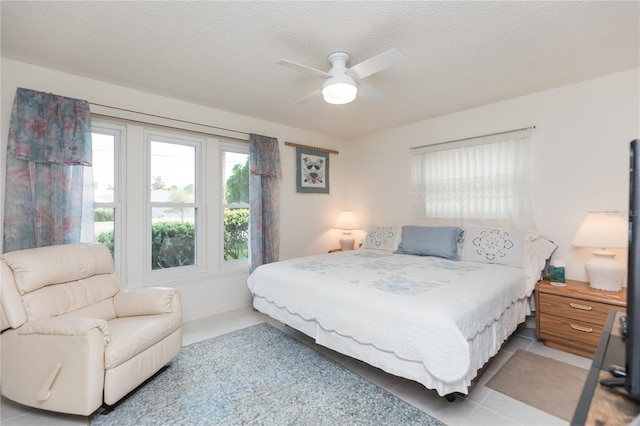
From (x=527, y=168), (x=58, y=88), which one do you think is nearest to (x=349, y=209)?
(x=527, y=168)

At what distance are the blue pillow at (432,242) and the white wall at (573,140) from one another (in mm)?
856

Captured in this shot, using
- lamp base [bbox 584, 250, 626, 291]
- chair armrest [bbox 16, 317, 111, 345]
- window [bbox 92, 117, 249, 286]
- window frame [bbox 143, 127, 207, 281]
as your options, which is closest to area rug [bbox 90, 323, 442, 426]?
chair armrest [bbox 16, 317, 111, 345]

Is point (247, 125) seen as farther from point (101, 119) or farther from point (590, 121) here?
point (590, 121)

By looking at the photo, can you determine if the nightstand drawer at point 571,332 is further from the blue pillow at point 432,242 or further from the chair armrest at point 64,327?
the chair armrest at point 64,327

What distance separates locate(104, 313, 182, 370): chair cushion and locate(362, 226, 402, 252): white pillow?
251cm

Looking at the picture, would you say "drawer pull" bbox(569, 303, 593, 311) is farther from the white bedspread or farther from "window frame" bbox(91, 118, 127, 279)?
"window frame" bbox(91, 118, 127, 279)

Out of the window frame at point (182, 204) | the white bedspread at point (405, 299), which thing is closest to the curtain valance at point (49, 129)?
the window frame at point (182, 204)

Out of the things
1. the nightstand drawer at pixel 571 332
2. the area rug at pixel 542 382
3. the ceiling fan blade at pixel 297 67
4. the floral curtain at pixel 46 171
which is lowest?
the area rug at pixel 542 382

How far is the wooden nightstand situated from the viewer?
2.32m

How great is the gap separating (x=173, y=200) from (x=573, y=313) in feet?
13.1

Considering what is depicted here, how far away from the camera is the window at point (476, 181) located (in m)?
3.16

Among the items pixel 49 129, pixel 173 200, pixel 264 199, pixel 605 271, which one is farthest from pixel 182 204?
pixel 605 271

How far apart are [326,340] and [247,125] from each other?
2828 millimetres

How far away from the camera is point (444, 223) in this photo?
3.78m
